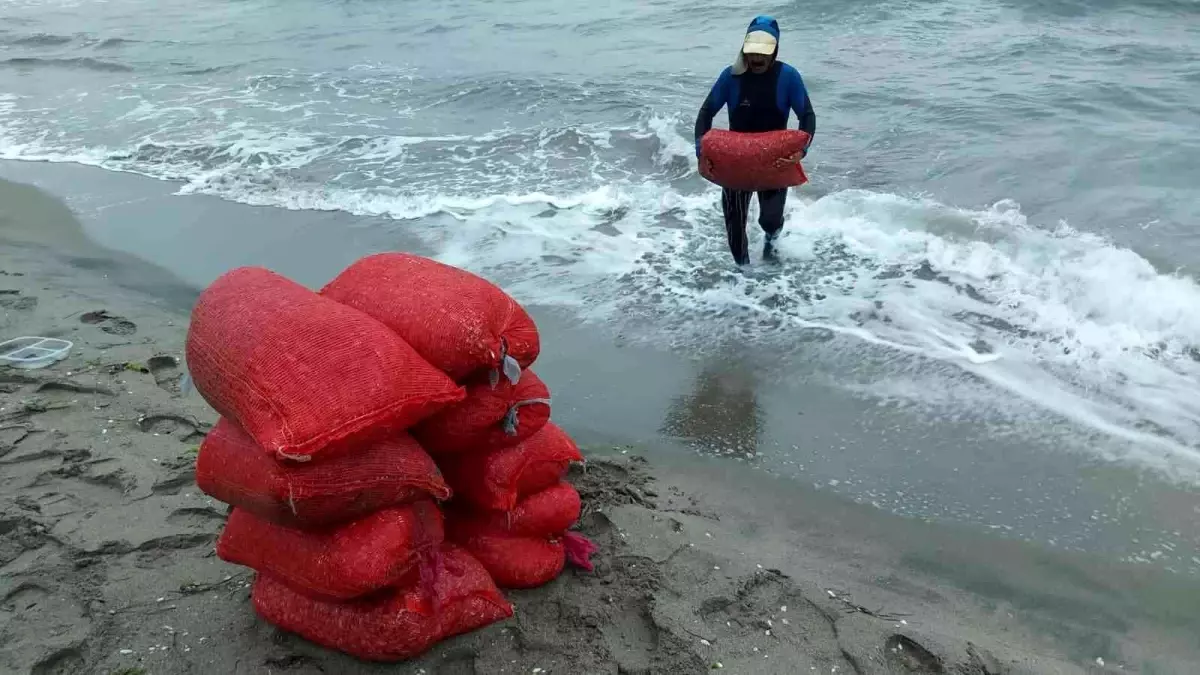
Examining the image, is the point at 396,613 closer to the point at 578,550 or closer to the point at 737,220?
the point at 578,550

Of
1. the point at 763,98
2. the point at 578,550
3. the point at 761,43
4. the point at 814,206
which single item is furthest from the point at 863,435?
the point at 814,206

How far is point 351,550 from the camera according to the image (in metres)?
2.49

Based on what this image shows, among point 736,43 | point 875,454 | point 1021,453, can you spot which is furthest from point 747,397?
point 736,43

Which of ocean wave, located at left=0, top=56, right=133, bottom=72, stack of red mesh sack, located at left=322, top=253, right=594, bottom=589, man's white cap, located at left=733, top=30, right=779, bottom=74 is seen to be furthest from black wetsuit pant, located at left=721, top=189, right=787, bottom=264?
ocean wave, located at left=0, top=56, right=133, bottom=72

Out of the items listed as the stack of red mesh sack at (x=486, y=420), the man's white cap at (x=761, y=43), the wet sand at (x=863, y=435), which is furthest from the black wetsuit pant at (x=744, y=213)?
the stack of red mesh sack at (x=486, y=420)

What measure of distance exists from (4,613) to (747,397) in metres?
3.43

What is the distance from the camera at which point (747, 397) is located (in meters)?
4.76

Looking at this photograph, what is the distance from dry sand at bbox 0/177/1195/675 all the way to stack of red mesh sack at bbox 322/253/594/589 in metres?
0.21

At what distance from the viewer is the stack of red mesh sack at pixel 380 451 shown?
241cm

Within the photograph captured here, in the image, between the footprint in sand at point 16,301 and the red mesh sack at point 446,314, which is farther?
the footprint in sand at point 16,301

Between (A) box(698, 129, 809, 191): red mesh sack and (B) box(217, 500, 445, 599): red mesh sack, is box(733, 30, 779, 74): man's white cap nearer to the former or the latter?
(A) box(698, 129, 809, 191): red mesh sack

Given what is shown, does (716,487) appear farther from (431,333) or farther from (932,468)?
(431,333)

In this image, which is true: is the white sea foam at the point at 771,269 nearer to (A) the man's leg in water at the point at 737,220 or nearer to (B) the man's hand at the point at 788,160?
(A) the man's leg in water at the point at 737,220

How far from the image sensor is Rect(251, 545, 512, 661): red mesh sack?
263cm
